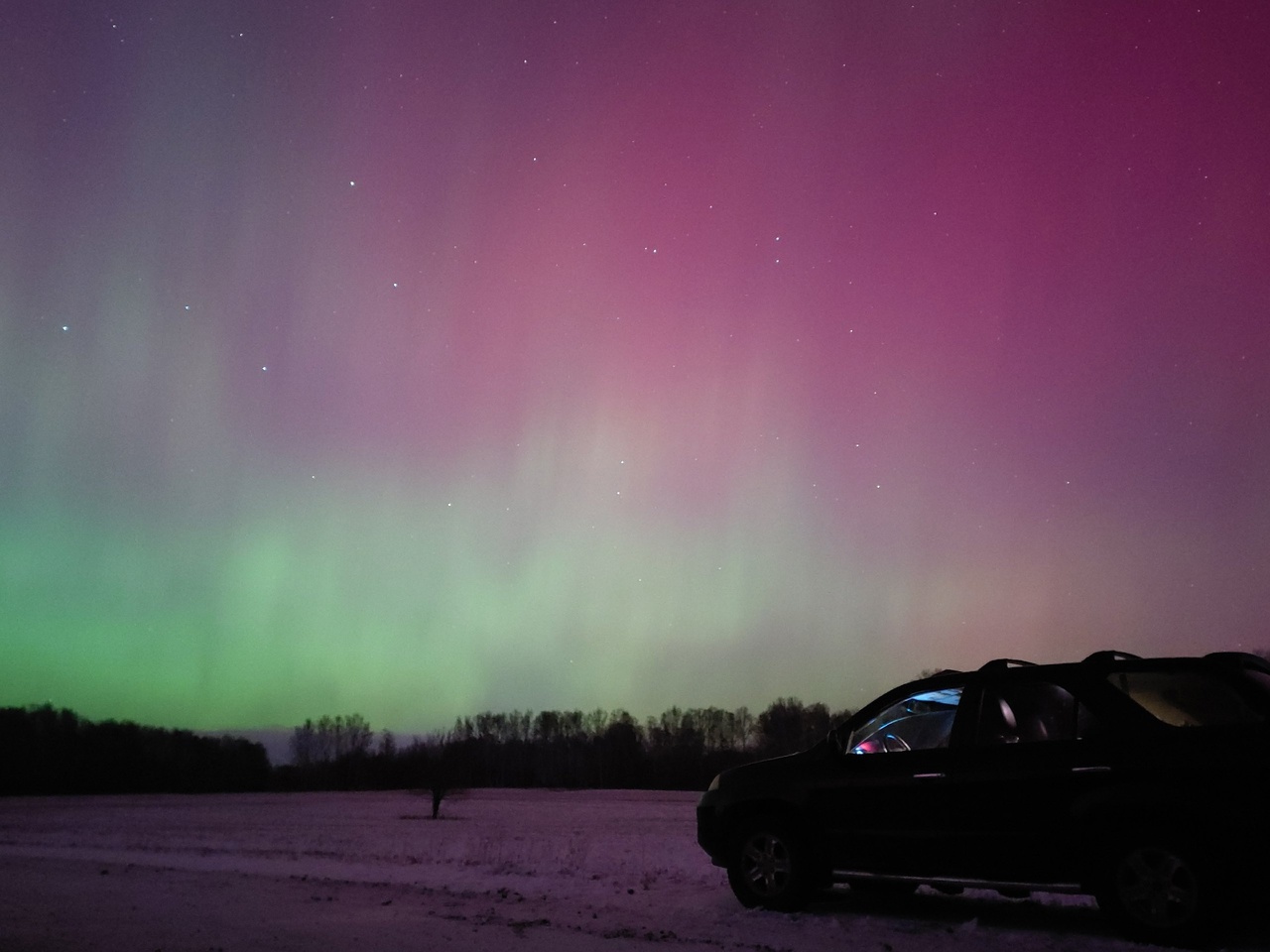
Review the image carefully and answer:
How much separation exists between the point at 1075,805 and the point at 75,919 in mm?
8240

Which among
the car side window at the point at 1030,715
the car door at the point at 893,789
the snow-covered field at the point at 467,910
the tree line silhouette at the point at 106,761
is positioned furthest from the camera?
the tree line silhouette at the point at 106,761

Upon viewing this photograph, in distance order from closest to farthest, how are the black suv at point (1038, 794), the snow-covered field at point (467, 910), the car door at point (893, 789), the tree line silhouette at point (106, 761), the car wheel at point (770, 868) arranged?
the black suv at point (1038, 794)
the snow-covered field at point (467, 910)
the car door at point (893, 789)
the car wheel at point (770, 868)
the tree line silhouette at point (106, 761)

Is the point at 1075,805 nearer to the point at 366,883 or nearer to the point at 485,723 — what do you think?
the point at 366,883

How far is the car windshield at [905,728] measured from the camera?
873cm

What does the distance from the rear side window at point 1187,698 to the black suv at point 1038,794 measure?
0.03ft

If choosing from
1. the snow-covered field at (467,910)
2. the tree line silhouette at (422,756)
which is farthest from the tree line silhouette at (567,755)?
the snow-covered field at (467,910)

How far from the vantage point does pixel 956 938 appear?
7.34 m

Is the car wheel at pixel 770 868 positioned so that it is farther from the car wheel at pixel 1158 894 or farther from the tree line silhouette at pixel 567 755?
the tree line silhouette at pixel 567 755

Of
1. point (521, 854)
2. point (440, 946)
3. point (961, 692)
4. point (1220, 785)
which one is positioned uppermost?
point (961, 692)

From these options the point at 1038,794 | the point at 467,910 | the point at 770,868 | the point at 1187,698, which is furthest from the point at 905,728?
the point at 467,910

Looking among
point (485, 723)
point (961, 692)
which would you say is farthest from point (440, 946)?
point (485, 723)

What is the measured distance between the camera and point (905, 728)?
8961mm

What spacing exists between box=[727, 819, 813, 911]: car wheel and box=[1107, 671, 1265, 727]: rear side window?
10.2ft

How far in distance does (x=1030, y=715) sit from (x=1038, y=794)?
666mm
